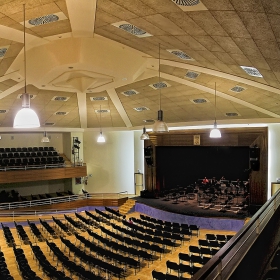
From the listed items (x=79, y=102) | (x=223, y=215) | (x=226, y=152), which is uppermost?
(x=79, y=102)

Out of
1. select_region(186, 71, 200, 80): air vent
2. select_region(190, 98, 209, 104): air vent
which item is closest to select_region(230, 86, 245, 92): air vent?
select_region(186, 71, 200, 80): air vent

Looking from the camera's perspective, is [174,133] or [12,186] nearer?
[174,133]

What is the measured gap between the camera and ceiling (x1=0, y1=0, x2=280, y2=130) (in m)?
5.95

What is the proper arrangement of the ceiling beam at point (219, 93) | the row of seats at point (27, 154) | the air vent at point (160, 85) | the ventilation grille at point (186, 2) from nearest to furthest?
the ventilation grille at point (186, 2) < the ceiling beam at point (219, 93) < the air vent at point (160, 85) < the row of seats at point (27, 154)

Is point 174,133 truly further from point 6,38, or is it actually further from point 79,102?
point 6,38

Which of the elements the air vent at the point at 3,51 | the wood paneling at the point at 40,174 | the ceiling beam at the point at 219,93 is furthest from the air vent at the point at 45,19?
the wood paneling at the point at 40,174

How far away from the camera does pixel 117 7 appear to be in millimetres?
6730

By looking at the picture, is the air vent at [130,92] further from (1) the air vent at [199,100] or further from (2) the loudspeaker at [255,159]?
(2) the loudspeaker at [255,159]

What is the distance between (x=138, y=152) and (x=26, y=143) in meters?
9.43

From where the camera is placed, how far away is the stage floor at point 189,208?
16359mm

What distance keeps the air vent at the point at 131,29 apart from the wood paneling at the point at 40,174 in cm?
1531

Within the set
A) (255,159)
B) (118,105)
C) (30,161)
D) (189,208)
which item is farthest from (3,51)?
(255,159)

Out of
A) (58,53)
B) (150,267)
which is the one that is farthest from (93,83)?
(150,267)

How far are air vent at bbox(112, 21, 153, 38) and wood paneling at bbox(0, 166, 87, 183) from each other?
1531cm
